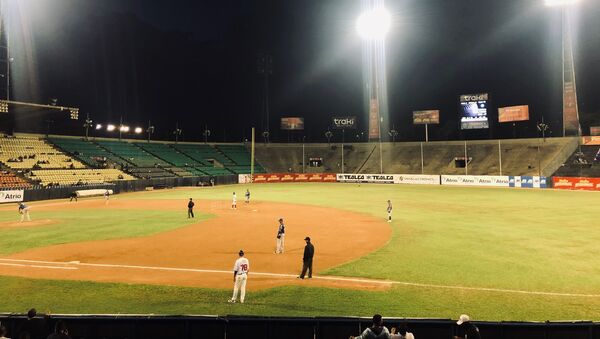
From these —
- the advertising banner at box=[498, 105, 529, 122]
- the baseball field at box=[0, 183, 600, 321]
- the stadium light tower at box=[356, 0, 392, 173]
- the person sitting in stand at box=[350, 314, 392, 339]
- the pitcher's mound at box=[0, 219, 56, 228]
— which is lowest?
the baseball field at box=[0, 183, 600, 321]

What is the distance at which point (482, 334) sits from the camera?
7195 mm

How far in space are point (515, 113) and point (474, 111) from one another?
7.92m

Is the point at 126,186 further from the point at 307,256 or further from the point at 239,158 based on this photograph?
the point at 307,256

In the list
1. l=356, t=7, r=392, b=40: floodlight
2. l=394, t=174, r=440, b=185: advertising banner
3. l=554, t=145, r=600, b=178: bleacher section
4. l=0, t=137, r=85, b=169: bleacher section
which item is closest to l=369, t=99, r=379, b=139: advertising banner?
l=394, t=174, r=440, b=185: advertising banner

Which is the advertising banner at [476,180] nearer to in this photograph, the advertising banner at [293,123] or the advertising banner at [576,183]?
the advertising banner at [576,183]

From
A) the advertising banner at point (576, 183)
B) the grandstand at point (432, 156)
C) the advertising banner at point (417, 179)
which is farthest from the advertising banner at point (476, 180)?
the advertising banner at point (576, 183)

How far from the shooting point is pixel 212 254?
19.7m

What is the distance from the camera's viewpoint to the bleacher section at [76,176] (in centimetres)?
4966

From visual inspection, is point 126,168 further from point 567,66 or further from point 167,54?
point 567,66

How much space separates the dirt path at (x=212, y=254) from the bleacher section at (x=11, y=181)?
30.0m

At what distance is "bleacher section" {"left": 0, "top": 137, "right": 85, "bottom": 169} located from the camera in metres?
51.1

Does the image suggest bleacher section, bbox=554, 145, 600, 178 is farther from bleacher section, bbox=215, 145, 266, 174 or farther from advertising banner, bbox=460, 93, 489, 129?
bleacher section, bbox=215, 145, 266, 174

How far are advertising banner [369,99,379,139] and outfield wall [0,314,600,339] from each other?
79.8 m

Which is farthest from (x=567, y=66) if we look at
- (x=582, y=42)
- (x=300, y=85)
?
(x=300, y=85)
